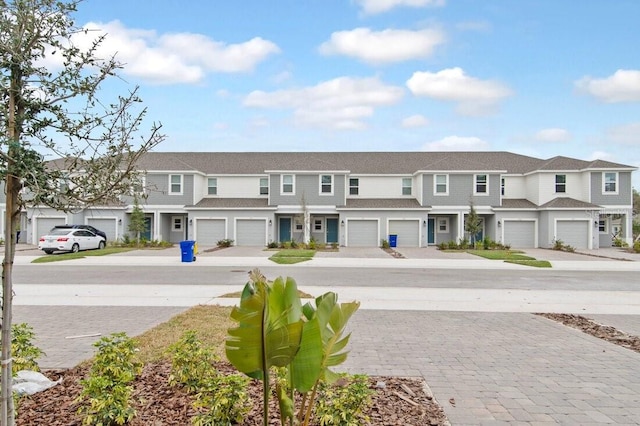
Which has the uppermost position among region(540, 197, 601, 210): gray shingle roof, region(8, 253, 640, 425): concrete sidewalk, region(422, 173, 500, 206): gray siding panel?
region(422, 173, 500, 206): gray siding panel

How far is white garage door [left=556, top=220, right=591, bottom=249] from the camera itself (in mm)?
32625

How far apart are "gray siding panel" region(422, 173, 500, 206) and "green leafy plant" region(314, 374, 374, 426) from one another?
103 ft

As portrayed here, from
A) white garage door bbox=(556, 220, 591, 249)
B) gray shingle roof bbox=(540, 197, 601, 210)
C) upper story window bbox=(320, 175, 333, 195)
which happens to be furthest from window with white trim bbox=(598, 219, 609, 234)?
upper story window bbox=(320, 175, 333, 195)

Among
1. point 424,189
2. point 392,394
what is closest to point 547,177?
point 424,189

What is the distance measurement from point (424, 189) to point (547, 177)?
384 inches

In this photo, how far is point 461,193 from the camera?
3400cm

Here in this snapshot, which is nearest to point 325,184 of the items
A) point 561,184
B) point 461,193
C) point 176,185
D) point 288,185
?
point 288,185

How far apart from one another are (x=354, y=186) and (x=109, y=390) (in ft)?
110

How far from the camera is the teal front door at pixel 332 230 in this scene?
35.7 metres

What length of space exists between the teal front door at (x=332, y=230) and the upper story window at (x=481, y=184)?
11.1 metres

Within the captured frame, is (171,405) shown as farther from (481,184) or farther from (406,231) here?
(481,184)

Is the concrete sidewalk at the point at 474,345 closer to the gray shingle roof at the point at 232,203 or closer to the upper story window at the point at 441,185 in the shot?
the gray shingle roof at the point at 232,203

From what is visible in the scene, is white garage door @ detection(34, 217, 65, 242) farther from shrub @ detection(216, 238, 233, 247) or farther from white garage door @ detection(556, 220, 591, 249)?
white garage door @ detection(556, 220, 591, 249)

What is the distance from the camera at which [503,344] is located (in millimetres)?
7020
